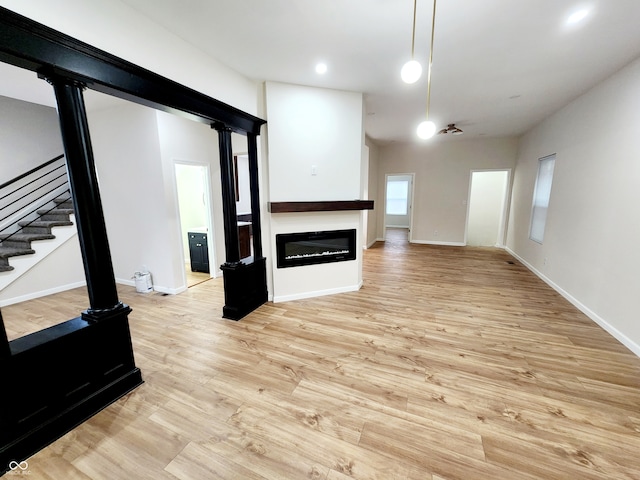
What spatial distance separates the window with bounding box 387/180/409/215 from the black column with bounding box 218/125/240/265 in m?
9.24

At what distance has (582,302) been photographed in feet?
10.8

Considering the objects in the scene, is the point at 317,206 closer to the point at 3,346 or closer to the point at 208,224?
the point at 208,224

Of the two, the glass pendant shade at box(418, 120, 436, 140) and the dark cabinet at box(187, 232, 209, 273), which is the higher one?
the glass pendant shade at box(418, 120, 436, 140)

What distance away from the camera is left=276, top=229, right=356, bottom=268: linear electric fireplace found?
3561 mm

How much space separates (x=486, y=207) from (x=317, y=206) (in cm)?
690

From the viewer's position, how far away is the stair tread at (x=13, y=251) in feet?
12.0

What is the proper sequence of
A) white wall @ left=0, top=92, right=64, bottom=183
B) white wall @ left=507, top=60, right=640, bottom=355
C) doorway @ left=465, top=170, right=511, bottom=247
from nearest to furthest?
white wall @ left=507, top=60, right=640, bottom=355
white wall @ left=0, top=92, right=64, bottom=183
doorway @ left=465, top=170, right=511, bottom=247

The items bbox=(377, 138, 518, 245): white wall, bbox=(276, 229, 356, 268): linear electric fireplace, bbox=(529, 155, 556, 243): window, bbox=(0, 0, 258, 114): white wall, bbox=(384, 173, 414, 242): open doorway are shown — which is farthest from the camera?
bbox=(384, 173, 414, 242): open doorway

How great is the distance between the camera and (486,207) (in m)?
7.97

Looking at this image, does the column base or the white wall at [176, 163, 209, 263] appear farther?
the white wall at [176, 163, 209, 263]

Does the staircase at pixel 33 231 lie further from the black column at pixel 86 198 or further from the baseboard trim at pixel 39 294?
the black column at pixel 86 198

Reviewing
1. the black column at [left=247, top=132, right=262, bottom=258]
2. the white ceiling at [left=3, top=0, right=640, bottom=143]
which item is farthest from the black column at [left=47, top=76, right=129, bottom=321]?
the black column at [left=247, top=132, right=262, bottom=258]

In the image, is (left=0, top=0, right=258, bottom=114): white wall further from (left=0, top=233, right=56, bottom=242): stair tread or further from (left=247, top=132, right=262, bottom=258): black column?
(left=0, top=233, right=56, bottom=242): stair tread

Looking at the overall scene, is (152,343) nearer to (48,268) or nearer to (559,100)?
(48,268)
